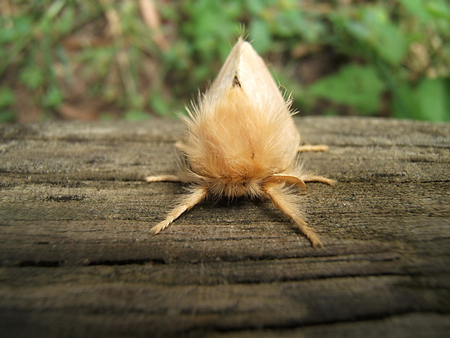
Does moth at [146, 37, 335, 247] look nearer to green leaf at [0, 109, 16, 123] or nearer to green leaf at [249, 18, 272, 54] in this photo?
green leaf at [249, 18, 272, 54]

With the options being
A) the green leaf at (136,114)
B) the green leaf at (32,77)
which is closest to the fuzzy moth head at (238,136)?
the green leaf at (136,114)

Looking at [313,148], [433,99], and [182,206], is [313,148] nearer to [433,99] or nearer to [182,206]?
[182,206]

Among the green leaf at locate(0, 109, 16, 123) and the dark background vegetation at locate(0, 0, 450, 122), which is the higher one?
the dark background vegetation at locate(0, 0, 450, 122)

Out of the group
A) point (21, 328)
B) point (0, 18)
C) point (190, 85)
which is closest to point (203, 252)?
point (21, 328)

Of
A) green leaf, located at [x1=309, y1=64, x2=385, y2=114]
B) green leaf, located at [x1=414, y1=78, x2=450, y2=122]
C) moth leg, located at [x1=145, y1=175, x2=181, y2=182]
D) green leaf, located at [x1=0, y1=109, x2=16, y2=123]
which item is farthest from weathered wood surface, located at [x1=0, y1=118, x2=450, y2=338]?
green leaf, located at [x1=0, y1=109, x2=16, y2=123]

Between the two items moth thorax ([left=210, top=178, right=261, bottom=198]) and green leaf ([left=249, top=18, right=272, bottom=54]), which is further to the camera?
green leaf ([left=249, top=18, right=272, bottom=54])

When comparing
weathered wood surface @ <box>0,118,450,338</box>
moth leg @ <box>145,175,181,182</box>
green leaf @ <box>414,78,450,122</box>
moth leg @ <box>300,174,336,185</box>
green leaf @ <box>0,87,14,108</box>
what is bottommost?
weathered wood surface @ <box>0,118,450,338</box>

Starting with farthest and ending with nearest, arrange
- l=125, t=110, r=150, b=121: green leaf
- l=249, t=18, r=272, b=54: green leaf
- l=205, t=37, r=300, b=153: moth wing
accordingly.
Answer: l=125, t=110, r=150, b=121: green leaf < l=249, t=18, r=272, b=54: green leaf < l=205, t=37, r=300, b=153: moth wing

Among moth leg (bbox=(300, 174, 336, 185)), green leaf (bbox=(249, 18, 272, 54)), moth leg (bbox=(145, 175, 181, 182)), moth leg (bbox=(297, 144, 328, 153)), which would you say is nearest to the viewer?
moth leg (bbox=(300, 174, 336, 185))

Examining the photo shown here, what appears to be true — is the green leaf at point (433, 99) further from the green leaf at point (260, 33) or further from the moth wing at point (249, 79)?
the moth wing at point (249, 79)
